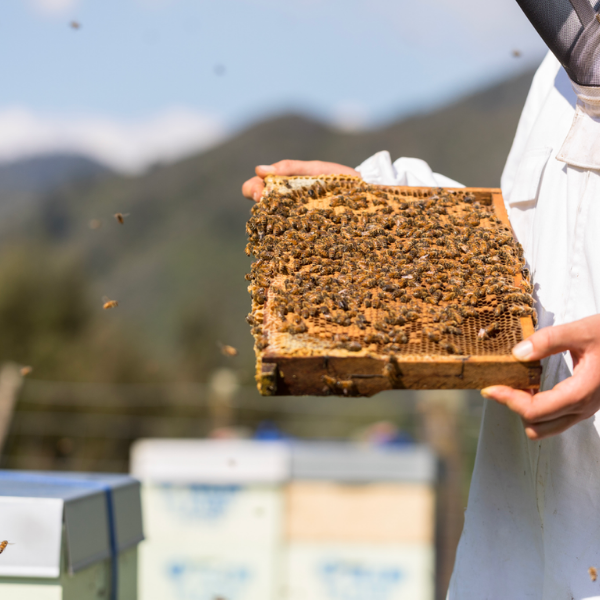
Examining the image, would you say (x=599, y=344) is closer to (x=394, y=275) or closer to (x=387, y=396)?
(x=394, y=275)

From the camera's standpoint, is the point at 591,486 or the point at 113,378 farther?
the point at 113,378

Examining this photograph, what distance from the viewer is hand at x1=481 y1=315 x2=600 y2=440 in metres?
1.52

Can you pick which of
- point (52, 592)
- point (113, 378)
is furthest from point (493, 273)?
point (113, 378)

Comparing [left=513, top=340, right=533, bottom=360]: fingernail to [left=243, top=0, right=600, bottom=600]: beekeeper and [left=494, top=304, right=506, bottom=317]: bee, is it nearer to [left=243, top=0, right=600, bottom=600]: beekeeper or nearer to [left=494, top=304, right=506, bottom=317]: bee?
[left=243, top=0, right=600, bottom=600]: beekeeper

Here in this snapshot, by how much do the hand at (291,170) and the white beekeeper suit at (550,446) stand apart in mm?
658

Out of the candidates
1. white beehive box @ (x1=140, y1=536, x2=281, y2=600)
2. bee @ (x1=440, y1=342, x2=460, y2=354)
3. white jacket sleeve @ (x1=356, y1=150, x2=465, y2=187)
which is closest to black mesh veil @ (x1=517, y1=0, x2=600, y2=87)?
white jacket sleeve @ (x1=356, y1=150, x2=465, y2=187)

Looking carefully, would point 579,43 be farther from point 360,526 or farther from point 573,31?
point 360,526

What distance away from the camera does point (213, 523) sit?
5.72m

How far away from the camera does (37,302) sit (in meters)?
30.2

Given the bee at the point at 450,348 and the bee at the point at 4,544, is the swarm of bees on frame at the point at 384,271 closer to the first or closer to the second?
the bee at the point at 450,348

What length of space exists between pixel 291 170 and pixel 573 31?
106 cm

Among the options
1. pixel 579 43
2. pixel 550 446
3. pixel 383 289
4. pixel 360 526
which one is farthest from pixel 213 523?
pixel 579 43

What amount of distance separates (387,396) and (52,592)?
125 ft

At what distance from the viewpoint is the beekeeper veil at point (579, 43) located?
6.02ft
